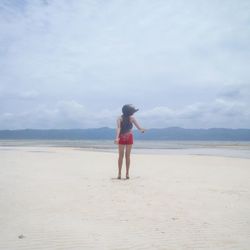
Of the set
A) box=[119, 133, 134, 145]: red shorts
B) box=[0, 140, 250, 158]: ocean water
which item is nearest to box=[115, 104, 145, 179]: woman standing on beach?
box=[119, 133, 134, 145]: red shorts

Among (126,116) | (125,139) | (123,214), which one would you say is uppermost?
(126,116)

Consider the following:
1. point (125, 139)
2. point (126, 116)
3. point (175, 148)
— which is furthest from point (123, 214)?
point (175, 148)

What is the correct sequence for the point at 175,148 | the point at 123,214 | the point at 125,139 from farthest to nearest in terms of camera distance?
1. the point at 175,148
2. the point at 125,139
3. the point at 123,214

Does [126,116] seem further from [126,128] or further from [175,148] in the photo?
[175,148]

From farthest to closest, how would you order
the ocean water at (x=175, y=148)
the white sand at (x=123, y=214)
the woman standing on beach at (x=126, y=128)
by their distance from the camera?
the ocean water at (x=175, y=148), the woman standing on beach at (x=126, y=128), the white sand at (x=123, y=214)

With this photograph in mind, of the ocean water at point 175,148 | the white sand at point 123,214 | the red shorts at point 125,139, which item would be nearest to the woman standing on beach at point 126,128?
the red shorts at point 125,139

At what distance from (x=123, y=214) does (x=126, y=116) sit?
13.1ft

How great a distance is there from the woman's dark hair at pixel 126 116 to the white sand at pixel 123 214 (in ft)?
4.57

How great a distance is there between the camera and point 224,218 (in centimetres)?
479

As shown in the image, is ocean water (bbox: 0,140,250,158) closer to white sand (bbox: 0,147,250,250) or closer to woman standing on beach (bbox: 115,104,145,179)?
woman standing on beach (bbox: 115,104,145,179)

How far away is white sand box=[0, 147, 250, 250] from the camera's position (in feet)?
12.7

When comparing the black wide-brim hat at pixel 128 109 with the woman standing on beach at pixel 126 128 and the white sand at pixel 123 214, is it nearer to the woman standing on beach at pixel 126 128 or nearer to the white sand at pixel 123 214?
the woman standing on beach at pixel 126 128

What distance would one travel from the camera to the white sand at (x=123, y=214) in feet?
12.7

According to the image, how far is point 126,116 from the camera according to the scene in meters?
8.59
